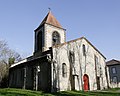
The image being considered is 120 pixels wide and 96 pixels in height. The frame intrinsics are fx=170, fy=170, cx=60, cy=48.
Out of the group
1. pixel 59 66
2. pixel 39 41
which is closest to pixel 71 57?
pixel 59 66

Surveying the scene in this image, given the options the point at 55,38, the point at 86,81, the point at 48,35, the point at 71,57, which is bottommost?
the point at 86,81

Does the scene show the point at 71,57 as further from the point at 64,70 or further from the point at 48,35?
the point at 48,35

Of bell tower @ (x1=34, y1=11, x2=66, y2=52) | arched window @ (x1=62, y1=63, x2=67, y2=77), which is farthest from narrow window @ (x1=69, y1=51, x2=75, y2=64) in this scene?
bell tower @ (x1=34, y1=11, x2=66, y2=52)

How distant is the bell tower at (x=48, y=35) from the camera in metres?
32.2

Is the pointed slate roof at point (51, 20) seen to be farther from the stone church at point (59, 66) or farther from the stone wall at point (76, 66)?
the stone wall at point (76, 66)

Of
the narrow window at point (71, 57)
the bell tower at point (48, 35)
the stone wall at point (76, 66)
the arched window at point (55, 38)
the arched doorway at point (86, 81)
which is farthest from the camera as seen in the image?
the arched window at point (55, 38)

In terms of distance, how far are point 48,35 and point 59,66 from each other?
32.0 feet

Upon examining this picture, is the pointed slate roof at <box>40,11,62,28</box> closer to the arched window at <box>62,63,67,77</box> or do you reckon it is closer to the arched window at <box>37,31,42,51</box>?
the arched window at <box>37,31,42,51</box>

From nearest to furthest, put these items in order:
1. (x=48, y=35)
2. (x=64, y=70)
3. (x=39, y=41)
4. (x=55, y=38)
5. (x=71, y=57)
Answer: (x=64, y=70)
(x=71, y=57)
(x=48, y=35)
(x=55, y=38)
(x=39, y=41)

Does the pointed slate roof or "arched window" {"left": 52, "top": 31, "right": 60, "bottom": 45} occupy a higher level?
the pointed slate roof

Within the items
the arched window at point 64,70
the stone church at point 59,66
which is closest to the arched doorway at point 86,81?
the stone church at point 59,66

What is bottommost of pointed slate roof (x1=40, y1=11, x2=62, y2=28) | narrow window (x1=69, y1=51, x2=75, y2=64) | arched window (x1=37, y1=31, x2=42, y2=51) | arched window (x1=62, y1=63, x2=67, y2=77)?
arched window (x1=62, y1=63, x2=67, y2=77)

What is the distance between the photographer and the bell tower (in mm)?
32250

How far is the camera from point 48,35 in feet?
107
